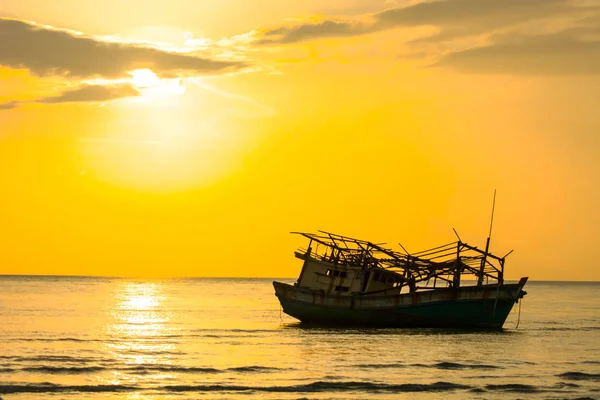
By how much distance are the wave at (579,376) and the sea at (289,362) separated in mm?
48

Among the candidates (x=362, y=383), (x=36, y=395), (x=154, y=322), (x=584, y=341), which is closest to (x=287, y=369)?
(x=362, y=383)

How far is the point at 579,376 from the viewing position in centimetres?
4491

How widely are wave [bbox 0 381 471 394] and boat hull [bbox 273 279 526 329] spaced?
24316 mm

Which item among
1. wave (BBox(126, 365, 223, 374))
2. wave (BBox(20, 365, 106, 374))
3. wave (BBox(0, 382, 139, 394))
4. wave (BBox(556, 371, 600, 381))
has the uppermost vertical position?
wave (BBox(556, 371, 600, 381))

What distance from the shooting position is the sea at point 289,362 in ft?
130

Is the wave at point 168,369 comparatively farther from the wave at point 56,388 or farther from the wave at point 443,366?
the wave at point 443,366

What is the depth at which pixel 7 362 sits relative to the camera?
48.0m

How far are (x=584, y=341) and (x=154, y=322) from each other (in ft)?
128

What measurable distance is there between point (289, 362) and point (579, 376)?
14.9 meters

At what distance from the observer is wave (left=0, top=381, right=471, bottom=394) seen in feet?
129

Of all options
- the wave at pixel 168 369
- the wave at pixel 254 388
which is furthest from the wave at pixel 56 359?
the wave at pixel 254 388

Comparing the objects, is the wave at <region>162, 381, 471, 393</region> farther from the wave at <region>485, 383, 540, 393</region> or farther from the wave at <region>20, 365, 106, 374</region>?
the wave at <region>20, 365, 106, 374</region>

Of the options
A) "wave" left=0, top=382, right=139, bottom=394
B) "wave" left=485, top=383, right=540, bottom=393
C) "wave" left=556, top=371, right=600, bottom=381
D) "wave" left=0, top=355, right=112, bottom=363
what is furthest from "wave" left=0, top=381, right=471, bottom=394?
"wave" left=0, top=355, right=112, bottom=363

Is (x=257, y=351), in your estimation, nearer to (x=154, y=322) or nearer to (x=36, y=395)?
(x=36, y=395)
